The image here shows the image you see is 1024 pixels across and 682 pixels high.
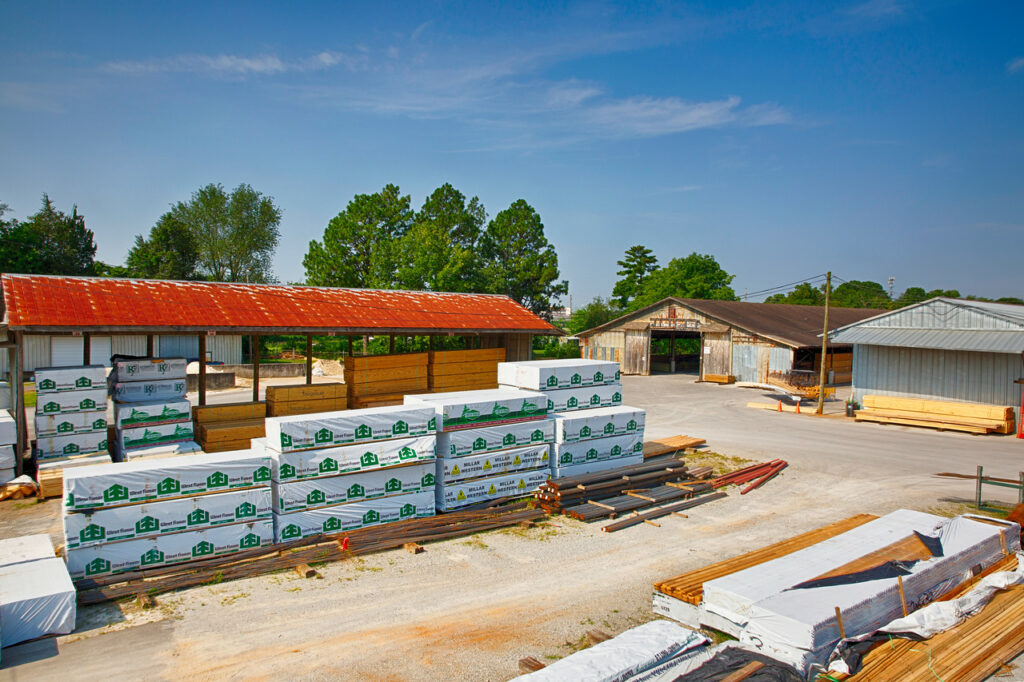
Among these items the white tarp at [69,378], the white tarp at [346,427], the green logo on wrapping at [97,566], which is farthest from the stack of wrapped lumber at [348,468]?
the white tarp at [69,378]

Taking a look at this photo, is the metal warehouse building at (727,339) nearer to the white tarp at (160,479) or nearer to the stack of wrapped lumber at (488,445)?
the stack of wrapped lumber at (488,445)

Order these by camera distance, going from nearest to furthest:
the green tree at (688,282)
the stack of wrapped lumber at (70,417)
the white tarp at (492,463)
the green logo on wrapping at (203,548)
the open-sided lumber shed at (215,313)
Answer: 1. the green logo on wrapping at (203,548)
2. the white tarp at (492,463)
3. the stack of wrapped lumber at (70,417)
4. the open-sided lumber shed at (215,313)
5. the green tree at (688,282)

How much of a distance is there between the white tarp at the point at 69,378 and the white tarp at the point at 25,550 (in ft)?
19.7

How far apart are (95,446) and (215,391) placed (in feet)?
62.2

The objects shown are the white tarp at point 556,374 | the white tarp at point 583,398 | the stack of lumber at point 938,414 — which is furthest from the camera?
the stack of lumber at point 938,414

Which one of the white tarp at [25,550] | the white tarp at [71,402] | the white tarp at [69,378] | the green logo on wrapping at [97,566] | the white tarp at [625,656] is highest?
the white tarp at [69,378]

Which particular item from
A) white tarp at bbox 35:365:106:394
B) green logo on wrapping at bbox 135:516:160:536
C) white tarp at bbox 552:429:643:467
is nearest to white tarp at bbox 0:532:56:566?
green logo on wrapping at bbox 135:516:160:536

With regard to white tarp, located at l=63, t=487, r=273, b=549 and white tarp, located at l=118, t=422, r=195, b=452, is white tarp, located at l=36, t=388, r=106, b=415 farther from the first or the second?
white tarp, located at l=63, t=487, r=273, b=549

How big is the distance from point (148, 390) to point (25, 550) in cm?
727

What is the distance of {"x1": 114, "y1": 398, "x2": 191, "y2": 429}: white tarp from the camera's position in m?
14.8

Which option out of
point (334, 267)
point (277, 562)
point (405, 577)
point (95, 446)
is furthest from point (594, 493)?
point (334, 267)

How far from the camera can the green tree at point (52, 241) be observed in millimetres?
45094

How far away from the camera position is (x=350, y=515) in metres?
11.4

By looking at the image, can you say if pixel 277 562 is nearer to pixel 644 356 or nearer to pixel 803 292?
pixel 644 356
